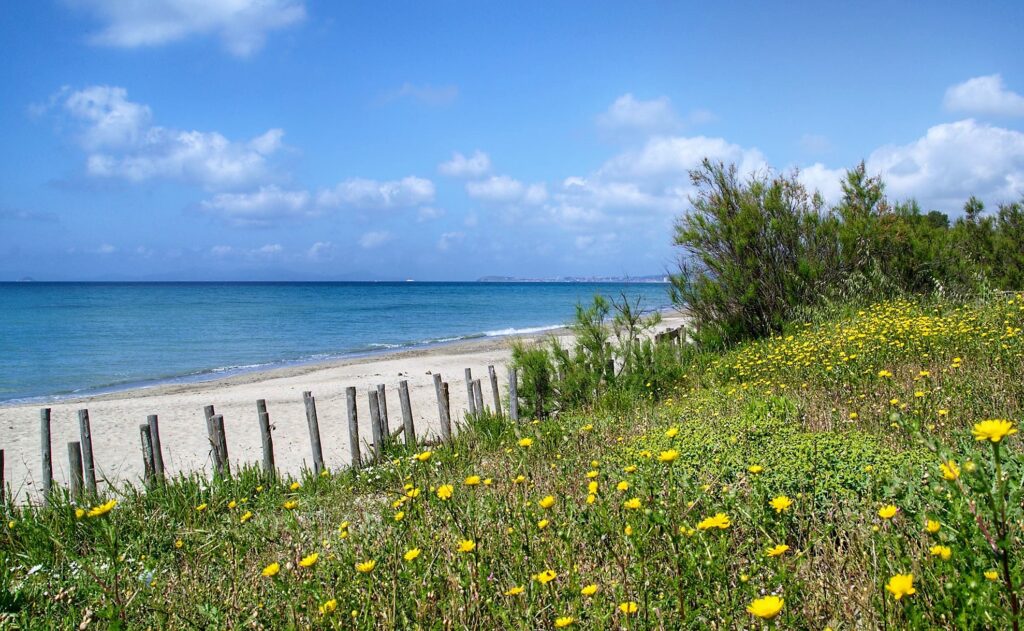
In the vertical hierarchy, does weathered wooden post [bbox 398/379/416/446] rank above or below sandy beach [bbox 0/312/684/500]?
above

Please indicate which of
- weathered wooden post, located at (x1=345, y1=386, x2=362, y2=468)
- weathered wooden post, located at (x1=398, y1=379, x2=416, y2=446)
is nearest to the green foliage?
weathered wooden post, located at (x1=398, y1=379, x2=416, y2=446)

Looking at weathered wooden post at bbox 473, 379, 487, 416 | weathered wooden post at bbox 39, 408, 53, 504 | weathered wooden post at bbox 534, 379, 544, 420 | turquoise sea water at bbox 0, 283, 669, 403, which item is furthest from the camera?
turquoise sea water at bbox 0, 283, 669, 403

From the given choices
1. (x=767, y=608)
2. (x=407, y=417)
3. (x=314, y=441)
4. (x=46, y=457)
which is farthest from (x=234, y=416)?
(x=767, y=608)

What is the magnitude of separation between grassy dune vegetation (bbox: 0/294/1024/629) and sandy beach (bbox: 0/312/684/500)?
9.17ft

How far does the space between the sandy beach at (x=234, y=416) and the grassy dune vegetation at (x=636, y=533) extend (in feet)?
9.17

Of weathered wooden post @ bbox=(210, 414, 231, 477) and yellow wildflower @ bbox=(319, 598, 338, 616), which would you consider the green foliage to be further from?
yellow wildflower @ bbox=(319, 598, 338, 616)

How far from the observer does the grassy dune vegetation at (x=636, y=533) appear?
2395 millimetres

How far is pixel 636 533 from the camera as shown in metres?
2.59

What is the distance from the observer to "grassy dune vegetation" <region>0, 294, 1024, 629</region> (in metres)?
2.39

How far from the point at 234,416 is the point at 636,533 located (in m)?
13.4

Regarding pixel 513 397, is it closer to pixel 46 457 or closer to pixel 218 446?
pixel 218 446

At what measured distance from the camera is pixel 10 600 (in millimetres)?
3545

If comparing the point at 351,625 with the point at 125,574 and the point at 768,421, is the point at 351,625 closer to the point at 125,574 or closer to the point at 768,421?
the point at 125,574

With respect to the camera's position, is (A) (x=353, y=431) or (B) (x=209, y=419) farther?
(A) (x=353, y=431)
